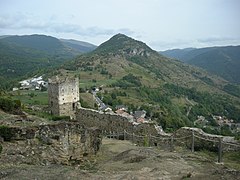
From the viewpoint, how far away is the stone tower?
35.1m

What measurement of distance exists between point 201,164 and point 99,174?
4117 mm

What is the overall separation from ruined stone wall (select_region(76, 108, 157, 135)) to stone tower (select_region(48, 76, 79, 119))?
4.55 meters

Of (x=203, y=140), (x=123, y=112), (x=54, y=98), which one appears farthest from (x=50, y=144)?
(x=123, y=112)

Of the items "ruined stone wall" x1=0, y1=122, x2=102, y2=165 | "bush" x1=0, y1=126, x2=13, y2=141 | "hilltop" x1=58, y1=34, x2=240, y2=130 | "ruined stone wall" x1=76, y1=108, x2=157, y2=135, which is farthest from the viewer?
"hilltop" x1=58, y1=34, x2=240, y2=130

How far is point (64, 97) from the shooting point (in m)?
35.4

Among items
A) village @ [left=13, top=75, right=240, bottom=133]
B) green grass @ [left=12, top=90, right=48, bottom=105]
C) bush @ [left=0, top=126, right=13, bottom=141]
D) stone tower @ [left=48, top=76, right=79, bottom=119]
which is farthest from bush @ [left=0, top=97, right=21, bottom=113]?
green grass @ [left=12, top=90, right=48, bottom=105]

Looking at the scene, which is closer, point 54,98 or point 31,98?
point 54,98

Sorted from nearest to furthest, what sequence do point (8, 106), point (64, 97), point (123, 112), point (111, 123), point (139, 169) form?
1. point (139, 169)
2. point (8, 106)
3. point (111, 123)
4. point (64, 97)
5. point (123, 112)

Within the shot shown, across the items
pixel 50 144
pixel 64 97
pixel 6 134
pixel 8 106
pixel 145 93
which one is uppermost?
pixel 6 134

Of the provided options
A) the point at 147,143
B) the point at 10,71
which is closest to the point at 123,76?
the point at 10,71

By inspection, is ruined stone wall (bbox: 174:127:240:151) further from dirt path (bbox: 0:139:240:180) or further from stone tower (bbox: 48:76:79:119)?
stone tower (bbox: 48:76:79:119)

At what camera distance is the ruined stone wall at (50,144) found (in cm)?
1345

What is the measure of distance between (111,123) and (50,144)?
37.4 ft

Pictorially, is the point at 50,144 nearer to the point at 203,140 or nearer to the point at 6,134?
the point at 6,134
